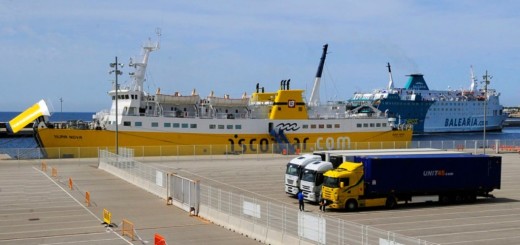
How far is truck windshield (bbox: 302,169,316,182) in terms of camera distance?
26.2 m

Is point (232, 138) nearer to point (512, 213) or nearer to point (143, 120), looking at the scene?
point (143, 120)

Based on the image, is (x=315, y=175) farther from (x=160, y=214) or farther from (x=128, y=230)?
(x=128, y=230)

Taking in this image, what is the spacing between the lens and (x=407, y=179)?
84.9ft

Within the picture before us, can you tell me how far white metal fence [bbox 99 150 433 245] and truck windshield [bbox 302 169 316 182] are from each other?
11.1ft

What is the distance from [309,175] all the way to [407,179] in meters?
4.25

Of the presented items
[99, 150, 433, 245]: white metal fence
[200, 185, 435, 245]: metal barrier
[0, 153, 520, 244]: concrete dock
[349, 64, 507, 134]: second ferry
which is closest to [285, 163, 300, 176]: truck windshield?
[0, 153, 520, 244]: concrete dock

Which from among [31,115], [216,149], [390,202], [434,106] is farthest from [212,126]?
[434,106]

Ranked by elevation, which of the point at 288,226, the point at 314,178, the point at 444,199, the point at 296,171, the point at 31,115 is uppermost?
the point at 31,115

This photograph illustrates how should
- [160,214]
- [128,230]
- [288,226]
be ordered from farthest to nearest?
1. [160,214]
2. [128,230]
3. [288,226]

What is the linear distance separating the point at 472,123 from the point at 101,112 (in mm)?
100309

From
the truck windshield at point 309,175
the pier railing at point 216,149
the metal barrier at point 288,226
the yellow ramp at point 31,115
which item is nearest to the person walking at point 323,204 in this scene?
the truck windshield at point 309,175

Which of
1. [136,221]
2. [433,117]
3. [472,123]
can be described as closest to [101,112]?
[136,221]

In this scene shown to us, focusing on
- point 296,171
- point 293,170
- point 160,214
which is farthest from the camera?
point 293,170

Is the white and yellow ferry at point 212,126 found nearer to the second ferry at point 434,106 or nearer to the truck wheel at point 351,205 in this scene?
the truck wheel at point 351,205
